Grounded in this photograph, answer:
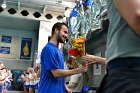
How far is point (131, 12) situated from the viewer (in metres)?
0.72

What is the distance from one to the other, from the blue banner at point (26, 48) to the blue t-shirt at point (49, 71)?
8.65 m

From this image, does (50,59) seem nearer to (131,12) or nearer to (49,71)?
(49,71)

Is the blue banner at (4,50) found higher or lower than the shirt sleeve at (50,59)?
higher

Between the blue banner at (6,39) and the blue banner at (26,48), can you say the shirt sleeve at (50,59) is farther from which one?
the blue banner at (6,39)

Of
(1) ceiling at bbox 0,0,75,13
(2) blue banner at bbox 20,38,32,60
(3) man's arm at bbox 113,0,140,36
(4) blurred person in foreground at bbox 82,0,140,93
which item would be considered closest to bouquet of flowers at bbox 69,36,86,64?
(4) blurred person in foreground at bbox 82,0,140,93

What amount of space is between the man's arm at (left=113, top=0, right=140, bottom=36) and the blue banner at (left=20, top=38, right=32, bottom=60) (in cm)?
1047

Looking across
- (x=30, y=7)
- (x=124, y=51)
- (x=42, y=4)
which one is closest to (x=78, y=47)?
(x=124, y=51)

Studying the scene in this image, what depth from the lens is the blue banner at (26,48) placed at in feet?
36.1

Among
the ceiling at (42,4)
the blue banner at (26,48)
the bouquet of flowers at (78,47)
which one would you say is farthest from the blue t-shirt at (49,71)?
the blue banner at (26,48)

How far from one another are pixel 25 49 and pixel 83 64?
887cm

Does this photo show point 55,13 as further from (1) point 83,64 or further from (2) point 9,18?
(1) point 83,64

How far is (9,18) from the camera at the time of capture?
31.3 ft

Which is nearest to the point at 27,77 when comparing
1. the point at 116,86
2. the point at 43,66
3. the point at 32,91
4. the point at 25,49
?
the point at 32,91

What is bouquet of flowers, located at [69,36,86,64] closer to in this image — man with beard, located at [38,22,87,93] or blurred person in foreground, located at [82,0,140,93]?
man with beard, located at [38,22,87,93]
